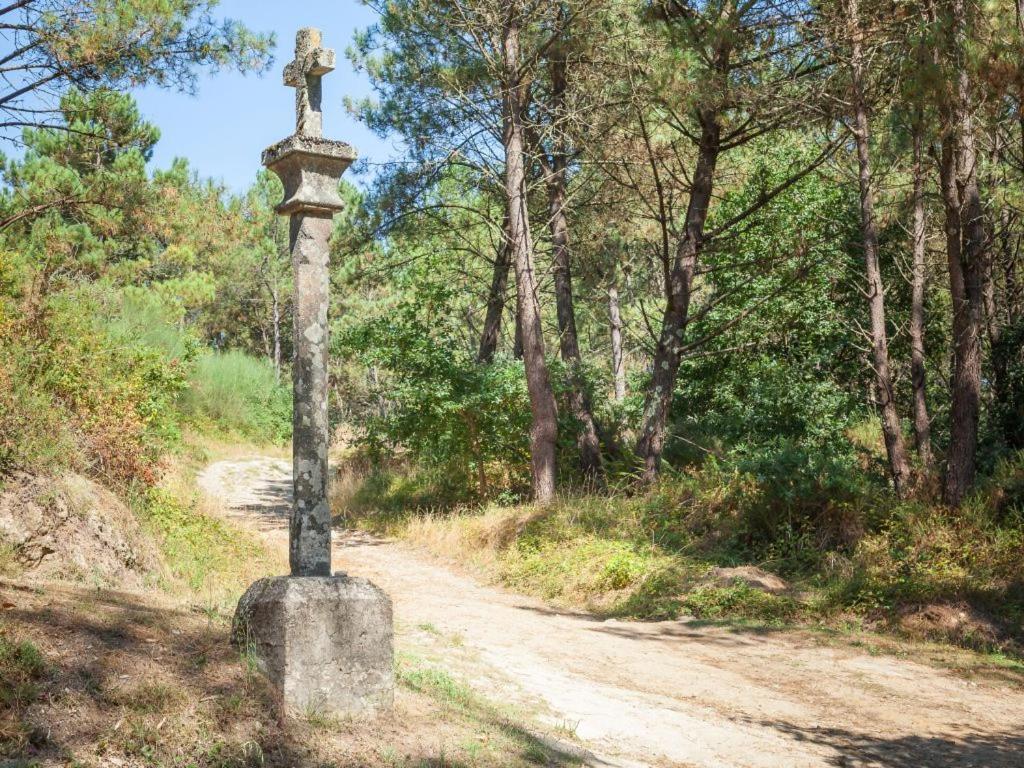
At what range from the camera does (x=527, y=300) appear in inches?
629

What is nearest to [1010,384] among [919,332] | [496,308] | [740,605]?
[919,332]

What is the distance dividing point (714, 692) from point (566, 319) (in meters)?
10.7

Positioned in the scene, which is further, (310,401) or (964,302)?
(964,302)

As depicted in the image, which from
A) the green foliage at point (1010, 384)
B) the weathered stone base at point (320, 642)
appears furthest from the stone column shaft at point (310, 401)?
the green foliage at point (1010, 384)

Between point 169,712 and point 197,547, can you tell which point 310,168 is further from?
point 197,547

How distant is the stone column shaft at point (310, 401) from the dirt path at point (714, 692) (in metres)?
2.12

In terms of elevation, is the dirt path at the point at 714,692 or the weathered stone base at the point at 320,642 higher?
the weathered stone base at the point at 320,642

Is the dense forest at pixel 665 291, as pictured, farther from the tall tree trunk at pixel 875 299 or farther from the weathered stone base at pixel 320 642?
the weathered stone base at pixel 320 642

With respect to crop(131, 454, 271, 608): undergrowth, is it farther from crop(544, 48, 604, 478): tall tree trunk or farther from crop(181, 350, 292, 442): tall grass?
crop(181, 350, 292, 442): tall grass

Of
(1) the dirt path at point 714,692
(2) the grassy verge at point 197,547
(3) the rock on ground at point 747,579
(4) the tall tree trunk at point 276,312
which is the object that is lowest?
(1) the dirt path at point 714,692

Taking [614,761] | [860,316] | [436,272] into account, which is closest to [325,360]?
[614,761]

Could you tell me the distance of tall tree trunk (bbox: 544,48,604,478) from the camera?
56.2ft

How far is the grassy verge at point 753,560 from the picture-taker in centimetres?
1002

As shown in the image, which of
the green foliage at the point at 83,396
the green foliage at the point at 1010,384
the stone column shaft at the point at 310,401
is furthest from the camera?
the green foliage at the point at 1010,384
